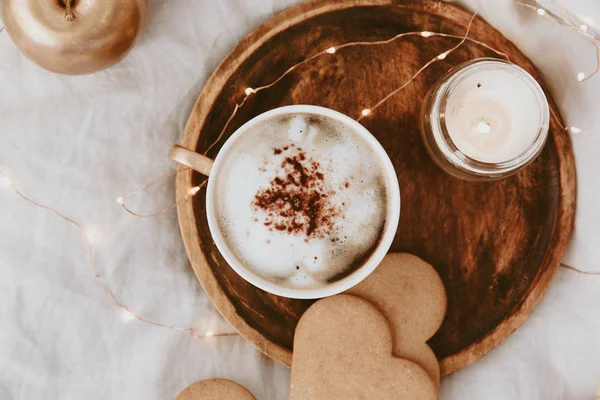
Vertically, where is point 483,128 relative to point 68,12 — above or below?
below

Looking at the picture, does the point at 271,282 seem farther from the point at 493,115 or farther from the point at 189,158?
the point at 493,115

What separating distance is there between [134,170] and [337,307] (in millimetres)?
434

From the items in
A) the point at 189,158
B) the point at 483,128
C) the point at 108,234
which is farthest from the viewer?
the point at 108,234

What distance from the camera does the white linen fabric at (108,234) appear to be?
1.00 m

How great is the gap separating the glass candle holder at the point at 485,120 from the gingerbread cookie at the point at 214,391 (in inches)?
19.7

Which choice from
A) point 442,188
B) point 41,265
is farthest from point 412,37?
point 41,265

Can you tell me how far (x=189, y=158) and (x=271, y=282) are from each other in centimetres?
21

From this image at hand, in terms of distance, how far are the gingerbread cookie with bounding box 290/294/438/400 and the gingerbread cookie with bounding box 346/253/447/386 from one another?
25 mm

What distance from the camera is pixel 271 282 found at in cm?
83

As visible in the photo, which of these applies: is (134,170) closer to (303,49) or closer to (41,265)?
(41,265)

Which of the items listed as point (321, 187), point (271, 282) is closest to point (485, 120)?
point (321, 187)

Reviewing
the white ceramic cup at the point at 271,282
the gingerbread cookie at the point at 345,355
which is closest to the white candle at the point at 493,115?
the white ceramic cup at the point at 271,282

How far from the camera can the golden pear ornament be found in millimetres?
840

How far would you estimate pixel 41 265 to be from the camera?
3.33 ft
